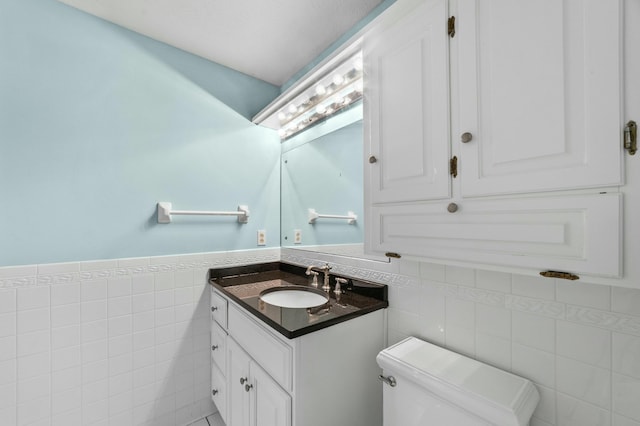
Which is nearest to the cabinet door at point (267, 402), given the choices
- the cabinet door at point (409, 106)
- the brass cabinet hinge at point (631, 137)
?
the cabinet door at point (409, 106)

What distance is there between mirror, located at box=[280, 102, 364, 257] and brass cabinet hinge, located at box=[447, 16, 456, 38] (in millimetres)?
645

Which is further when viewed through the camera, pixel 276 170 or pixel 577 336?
pixel 276 170

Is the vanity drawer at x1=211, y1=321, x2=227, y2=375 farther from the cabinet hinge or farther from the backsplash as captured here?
the cabinet hinge

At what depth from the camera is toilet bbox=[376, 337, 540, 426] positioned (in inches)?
29.4

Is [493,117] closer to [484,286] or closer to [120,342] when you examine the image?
[484,286]

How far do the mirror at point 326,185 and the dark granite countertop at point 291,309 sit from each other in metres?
0.21

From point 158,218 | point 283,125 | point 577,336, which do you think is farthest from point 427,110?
point 158,218

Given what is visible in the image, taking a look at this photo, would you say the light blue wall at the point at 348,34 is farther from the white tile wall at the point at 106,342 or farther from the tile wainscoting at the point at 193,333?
the white tile wall at the point at 106,342

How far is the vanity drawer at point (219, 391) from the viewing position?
1503 millimetres

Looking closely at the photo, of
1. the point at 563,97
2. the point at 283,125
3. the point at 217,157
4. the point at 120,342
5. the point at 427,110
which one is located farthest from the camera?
the point at 283,125

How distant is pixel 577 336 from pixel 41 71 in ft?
8.20

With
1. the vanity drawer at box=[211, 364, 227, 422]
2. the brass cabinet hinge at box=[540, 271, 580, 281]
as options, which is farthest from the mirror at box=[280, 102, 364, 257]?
the vanity drawer at box=[211, 364, 227, 422]

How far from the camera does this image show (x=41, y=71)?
51.2 inches

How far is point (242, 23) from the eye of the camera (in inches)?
59.6
